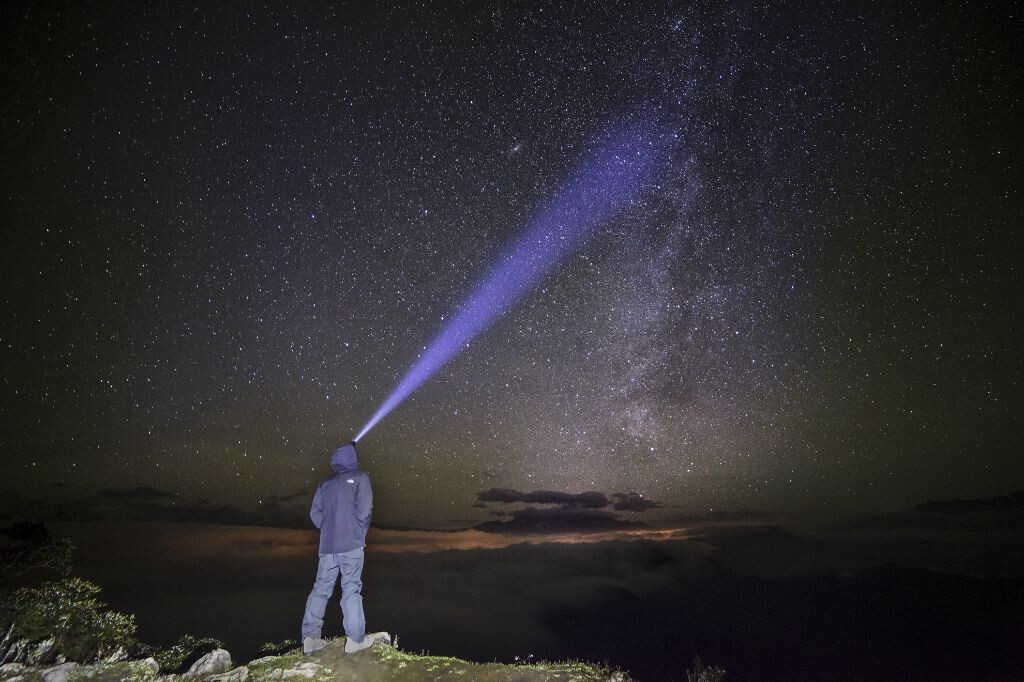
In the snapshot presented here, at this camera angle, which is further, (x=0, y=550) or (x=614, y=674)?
(x=0, y=550)

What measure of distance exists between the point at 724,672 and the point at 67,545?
569 inches

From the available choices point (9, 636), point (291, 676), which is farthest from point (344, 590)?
point (9, 636)

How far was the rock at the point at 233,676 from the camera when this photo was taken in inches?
305

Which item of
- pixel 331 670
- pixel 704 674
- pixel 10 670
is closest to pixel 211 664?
pixel 331 670

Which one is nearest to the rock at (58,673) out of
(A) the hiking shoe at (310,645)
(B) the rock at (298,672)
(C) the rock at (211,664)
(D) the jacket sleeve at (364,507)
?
(C) the rock at (211,664)

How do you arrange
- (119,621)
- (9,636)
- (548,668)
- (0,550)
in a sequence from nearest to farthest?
(548,668)
(9,636)
(119,621)
(0,550)

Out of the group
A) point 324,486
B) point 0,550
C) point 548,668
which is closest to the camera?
point 548,668

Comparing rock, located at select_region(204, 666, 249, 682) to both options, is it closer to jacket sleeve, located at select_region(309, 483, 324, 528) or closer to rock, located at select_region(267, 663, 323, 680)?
rock, located at select_region(267, 663, 323, 680)

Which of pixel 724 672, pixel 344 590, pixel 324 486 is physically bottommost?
pixel 724 672

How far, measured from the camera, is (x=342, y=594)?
859 cm

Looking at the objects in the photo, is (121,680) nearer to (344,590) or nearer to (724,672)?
(344,590)

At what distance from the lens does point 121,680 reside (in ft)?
26.6

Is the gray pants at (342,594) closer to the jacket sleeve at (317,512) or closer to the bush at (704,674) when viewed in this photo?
the jacket sleeve at (317,512)

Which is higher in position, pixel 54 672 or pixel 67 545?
pixel 67 545
